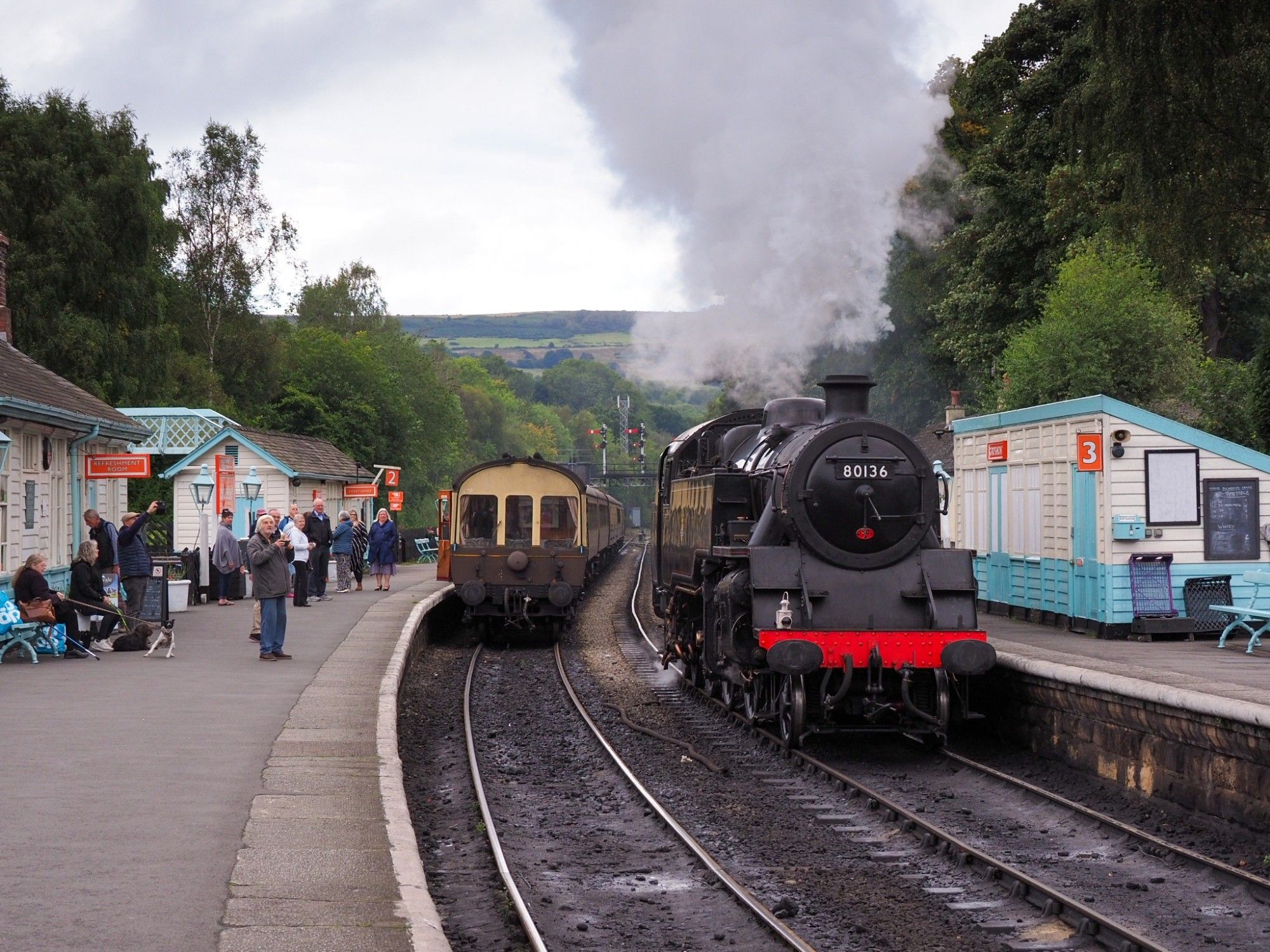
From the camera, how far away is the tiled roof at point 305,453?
31.8m

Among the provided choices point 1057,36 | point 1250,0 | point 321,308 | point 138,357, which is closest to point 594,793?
point 1250,0

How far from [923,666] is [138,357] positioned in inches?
1297

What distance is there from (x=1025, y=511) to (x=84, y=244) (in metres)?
27.9

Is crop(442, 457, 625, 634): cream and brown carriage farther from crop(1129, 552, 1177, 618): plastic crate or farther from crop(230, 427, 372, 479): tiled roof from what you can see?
crop(230, 427, 372, 479): tiled roof

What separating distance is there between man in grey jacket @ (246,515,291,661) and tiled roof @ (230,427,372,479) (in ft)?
56.1

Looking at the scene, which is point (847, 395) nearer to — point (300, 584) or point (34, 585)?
point (34, 585)

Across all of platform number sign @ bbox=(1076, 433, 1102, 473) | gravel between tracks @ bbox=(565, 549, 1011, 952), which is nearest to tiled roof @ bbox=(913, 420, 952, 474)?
platform number sign @ bbox=(1076, 433, 1102, 473)

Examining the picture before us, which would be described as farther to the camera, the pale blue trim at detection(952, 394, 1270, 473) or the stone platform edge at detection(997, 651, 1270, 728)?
the pale blue trim at detection(952, 394, 1270, 473)

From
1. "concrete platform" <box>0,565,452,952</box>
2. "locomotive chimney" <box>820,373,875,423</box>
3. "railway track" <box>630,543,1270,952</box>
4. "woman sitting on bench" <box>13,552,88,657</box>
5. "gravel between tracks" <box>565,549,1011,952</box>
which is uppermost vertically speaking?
"locomotive chimney" <box>820,373,875,423</box>

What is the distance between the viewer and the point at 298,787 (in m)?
8.13

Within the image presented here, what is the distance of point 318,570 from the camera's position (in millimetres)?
24250

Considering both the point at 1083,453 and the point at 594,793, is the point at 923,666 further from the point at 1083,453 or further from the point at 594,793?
the point at 1083,453

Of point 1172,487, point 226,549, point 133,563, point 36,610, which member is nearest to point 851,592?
point 1172,487

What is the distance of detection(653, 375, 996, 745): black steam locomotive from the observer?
10914 millimetres
